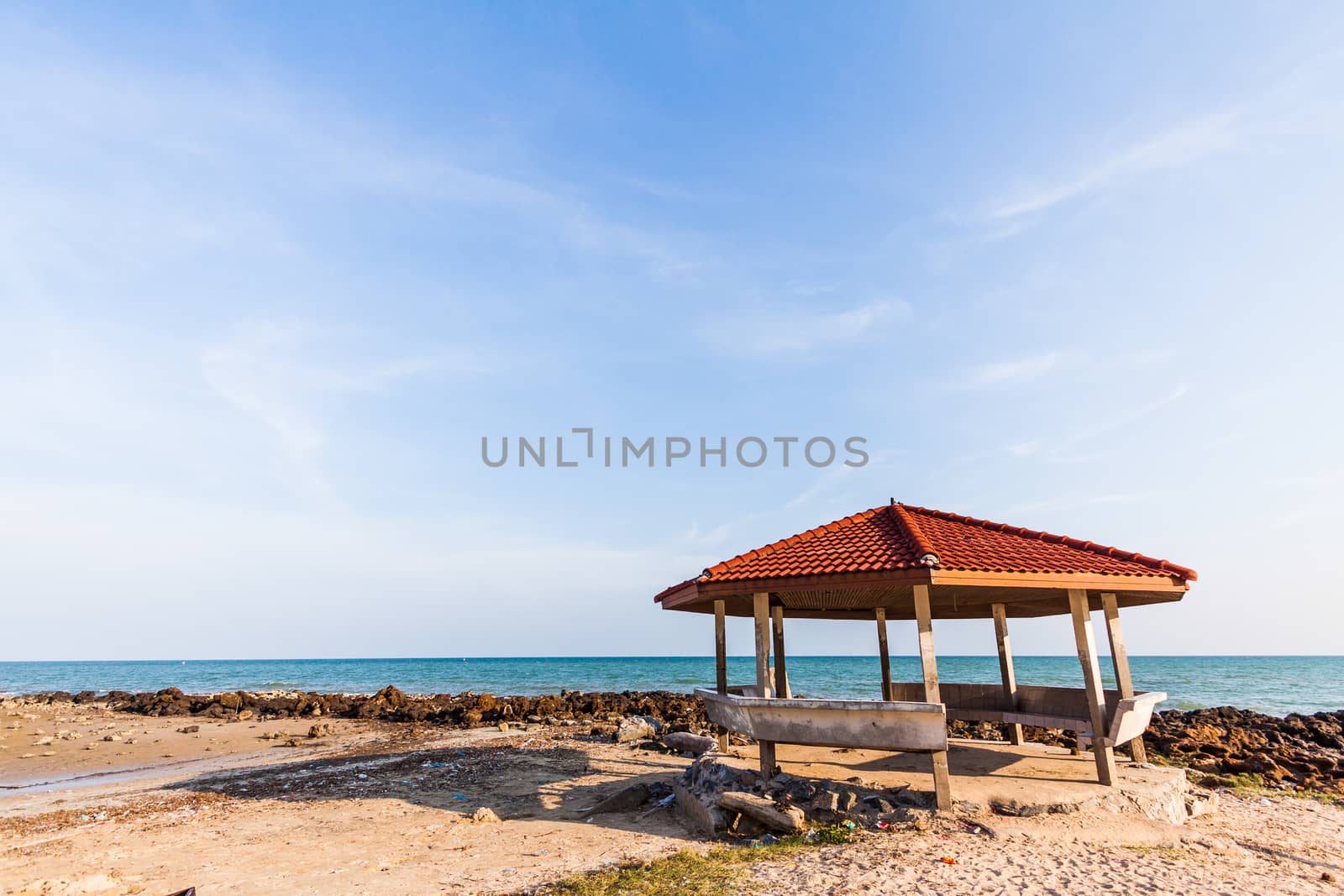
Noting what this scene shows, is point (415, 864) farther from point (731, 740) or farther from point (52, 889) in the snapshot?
point (731, 740)

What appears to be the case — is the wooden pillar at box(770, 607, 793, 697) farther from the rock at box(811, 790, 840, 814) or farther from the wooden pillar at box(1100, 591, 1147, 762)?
the wooden pillar at box(1100, 591, 1147, 762)

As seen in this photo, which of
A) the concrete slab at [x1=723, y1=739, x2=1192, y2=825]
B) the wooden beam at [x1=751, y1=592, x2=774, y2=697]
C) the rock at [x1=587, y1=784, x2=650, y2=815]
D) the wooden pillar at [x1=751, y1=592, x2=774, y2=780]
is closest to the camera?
the concrete slab at [x1=723, y1=739, x2=1192, y2=825]

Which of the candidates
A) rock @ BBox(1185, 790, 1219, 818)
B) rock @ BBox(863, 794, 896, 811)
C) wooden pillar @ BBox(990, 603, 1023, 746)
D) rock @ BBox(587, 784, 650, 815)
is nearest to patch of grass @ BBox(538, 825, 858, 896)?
rock @ BBox(863, 794, 896, 811)

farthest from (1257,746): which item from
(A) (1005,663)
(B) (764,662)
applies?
(B) (764,662)

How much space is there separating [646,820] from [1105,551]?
304 inches

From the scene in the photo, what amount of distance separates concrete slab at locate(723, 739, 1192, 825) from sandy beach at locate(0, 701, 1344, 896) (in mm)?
169

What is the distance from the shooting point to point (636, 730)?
19547 mm

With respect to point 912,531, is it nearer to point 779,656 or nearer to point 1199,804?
point 779,656

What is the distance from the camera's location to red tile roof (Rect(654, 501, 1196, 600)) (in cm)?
909

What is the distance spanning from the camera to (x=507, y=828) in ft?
31.8

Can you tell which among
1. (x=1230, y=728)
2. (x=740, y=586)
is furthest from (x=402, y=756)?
(x=1230, y=728)

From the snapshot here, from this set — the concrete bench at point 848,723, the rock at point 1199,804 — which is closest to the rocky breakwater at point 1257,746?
the rock at point 1199,804

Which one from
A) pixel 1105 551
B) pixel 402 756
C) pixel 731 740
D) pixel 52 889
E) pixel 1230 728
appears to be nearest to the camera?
pixel 52 889

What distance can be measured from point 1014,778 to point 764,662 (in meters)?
3.68
